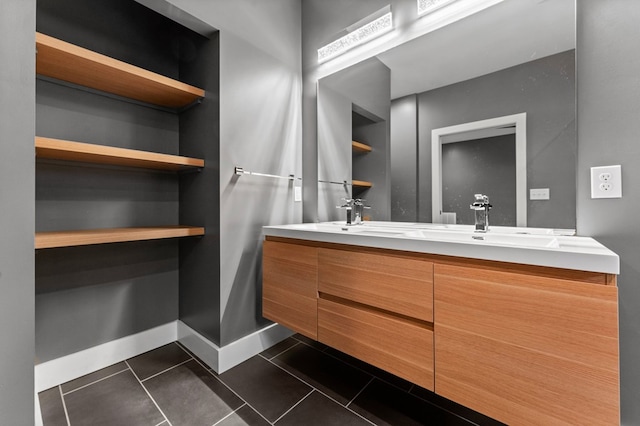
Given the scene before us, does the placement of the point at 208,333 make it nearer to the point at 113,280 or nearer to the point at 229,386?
the point at 229,386

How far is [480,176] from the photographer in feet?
4.85

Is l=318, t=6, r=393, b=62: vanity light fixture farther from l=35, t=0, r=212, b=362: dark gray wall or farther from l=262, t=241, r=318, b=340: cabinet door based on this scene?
l=262, t=241, r=318, b=340: cabinet door

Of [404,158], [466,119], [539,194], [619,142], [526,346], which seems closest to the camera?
[526,346]

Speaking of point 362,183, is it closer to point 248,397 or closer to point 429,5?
point 429,5

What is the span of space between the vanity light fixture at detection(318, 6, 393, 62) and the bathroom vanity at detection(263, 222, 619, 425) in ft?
4.48

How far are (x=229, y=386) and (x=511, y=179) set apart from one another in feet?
5.96

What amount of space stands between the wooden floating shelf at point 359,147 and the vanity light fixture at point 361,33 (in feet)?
2.16

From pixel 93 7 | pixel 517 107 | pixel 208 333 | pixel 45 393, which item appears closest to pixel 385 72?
pixel 517 107

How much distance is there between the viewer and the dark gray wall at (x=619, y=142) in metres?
1.07

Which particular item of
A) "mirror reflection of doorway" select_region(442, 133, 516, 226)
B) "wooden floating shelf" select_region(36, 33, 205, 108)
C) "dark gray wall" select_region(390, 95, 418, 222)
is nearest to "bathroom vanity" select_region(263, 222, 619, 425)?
"mirror reflection of doorway" select_region(442, 133, 516, 226)

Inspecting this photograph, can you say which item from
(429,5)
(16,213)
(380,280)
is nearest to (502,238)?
(380,280)

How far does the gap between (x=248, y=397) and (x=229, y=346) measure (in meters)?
0.36

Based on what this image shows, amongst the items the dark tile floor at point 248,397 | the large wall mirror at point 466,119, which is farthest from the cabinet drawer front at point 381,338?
the large wall mirror at point 466,119

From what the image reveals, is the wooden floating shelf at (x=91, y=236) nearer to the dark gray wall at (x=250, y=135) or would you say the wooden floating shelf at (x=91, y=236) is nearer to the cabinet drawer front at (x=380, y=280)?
the dark gray wall at (x=250, y=135)
